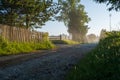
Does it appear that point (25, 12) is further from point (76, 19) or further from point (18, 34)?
point (76, 19)

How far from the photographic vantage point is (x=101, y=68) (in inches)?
345

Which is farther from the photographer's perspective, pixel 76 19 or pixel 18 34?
pixel 76 19

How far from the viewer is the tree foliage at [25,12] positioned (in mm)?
30078

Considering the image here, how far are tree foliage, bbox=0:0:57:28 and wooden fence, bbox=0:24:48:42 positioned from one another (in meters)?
2.05

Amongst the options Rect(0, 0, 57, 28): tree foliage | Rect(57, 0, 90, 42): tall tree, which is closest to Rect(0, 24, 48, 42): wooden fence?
Rect(0, 0, 57, 28): tree foliage

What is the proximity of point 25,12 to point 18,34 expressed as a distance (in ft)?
15.5

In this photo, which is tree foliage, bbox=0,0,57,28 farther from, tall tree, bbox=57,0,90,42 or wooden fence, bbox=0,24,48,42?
tall tree, bbox=57,0,90,42

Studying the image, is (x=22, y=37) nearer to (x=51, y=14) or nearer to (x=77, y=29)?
(x=51, y=14)

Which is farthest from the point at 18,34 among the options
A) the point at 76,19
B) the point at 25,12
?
the point at 76,19

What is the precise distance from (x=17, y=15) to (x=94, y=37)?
118 metres

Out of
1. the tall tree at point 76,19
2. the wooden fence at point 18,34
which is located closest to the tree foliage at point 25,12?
the wooden fence at point 18,34

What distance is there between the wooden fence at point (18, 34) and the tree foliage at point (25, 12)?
2.05 meters

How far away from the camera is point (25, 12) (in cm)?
3203

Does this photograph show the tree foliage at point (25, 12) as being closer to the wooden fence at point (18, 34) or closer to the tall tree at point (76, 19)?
the wooden fence at point (18, 34)
